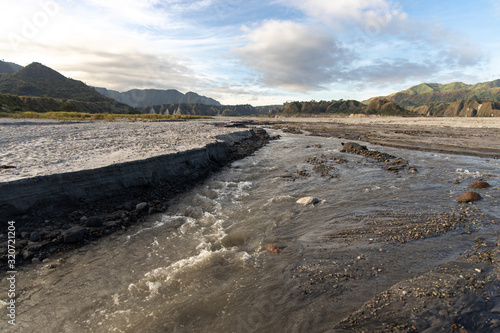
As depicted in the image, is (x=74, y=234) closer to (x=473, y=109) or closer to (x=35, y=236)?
(x=35, y=236)

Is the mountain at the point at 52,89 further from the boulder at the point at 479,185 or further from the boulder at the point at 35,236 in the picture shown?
the boulder at the point at 479,185

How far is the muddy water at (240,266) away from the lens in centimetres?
484

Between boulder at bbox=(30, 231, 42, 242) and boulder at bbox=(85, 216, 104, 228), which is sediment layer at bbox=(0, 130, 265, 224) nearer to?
boulder at bbox=(30, 231, 42, 242)

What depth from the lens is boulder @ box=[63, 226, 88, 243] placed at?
7289 millimetres

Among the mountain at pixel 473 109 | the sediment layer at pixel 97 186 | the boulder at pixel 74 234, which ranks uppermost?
the mountain at pixel 473 109

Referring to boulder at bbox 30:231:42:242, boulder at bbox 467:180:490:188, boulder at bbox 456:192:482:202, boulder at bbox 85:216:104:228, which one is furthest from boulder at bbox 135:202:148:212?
boulder at bbox 467:180:490:188

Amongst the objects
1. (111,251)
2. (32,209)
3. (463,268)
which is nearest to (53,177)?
(32,209)

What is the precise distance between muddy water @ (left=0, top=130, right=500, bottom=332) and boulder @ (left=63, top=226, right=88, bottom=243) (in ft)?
1.83

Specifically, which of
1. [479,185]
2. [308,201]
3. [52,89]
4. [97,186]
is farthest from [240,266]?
[52,89]

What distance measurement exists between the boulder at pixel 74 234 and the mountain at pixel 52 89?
101131mm

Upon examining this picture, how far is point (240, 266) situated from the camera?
6.54m

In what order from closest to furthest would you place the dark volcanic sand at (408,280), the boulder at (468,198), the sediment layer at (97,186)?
the dark volcanic sand at (408,280) → the sediment layer at (97,186) → the boulder at (468,198)

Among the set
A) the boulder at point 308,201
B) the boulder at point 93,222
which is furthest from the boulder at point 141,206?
the boulder at point 308,201

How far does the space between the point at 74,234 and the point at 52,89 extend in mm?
157190
